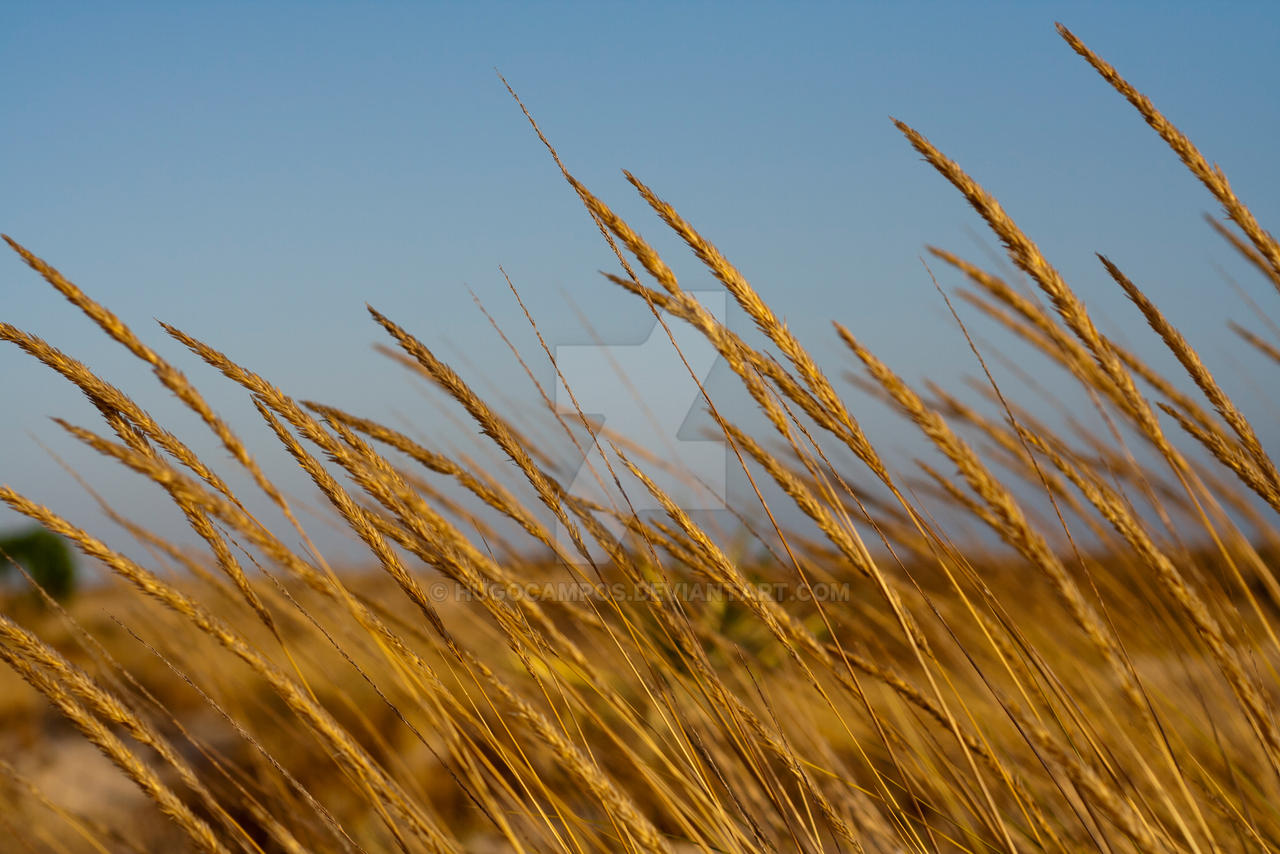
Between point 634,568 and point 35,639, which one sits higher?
point 634,568

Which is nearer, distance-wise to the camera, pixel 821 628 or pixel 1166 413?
pixel 1166 413

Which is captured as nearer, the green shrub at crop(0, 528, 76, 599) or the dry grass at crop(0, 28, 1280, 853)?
the dry grass at crop(0, 28, 1280, 853)

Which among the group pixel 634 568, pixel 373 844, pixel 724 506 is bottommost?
pixel 373 844

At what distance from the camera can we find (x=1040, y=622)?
1916 mm

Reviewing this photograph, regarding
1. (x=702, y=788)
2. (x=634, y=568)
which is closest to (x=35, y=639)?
(x=634, y=568)

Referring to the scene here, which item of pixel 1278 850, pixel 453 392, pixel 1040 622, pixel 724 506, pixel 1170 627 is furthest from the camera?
pixel 1040 622

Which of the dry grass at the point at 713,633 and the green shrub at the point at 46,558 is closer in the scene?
the dry grass at the point at 713,633

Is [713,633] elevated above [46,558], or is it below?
above

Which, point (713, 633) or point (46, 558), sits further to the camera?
point (46, 558)

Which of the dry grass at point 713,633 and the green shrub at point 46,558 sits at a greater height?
the dry grass at point 713,633

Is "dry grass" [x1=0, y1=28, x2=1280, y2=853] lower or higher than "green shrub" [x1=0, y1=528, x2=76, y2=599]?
higher

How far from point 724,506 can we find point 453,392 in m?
0.62

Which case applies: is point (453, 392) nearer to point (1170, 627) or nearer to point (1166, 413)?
point (1166, 413)

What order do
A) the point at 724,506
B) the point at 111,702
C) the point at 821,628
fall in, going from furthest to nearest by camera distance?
the point at 821,628 < the point at 724,506 < the point at 111,702
